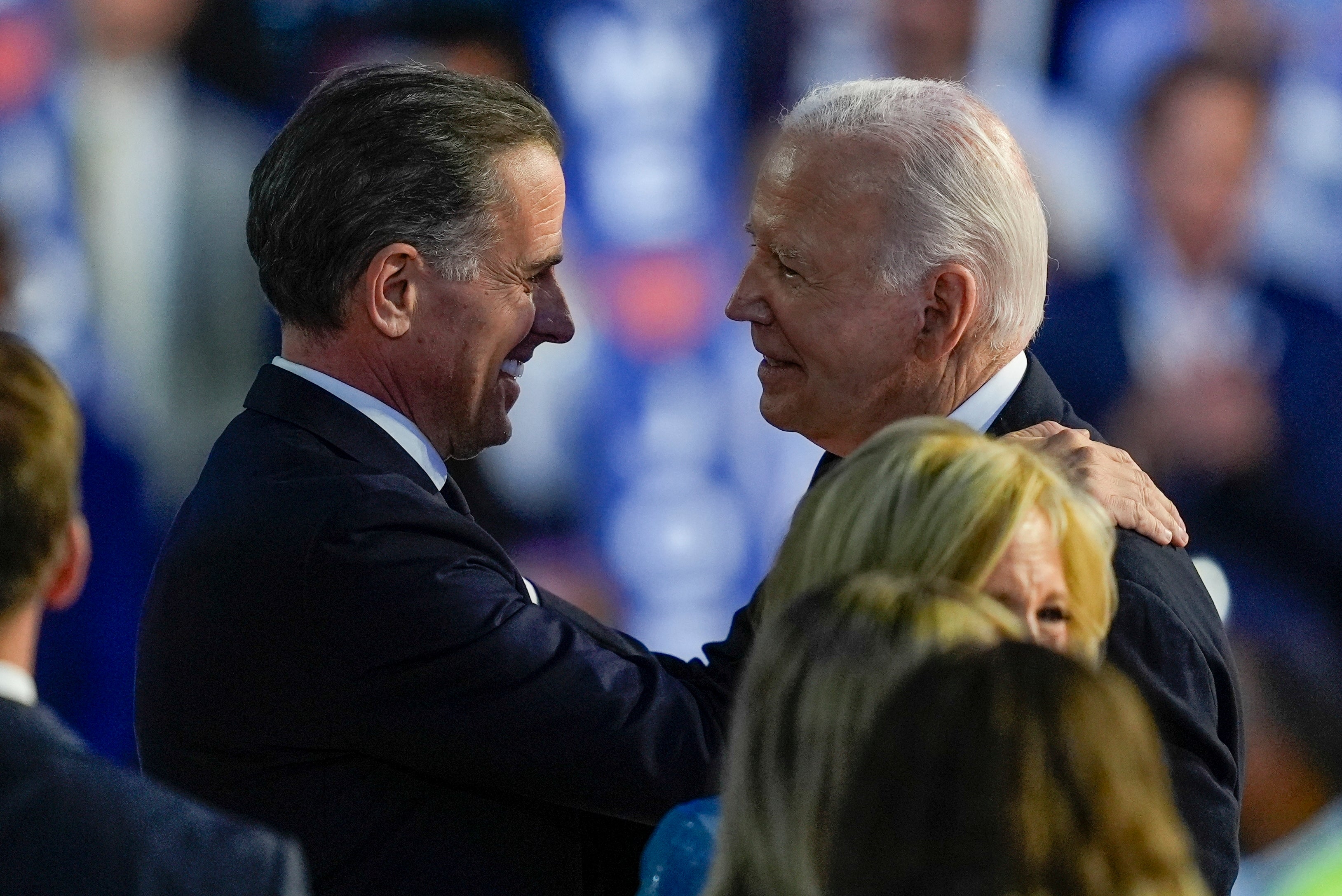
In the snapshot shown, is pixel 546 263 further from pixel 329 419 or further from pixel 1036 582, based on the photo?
pixel 1036 582

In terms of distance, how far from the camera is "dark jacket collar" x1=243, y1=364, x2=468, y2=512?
1999 mm

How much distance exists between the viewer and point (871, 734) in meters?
1.10

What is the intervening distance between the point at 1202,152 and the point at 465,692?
2531 millimetres

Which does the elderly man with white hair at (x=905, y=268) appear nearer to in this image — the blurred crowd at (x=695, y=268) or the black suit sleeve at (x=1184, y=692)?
the black suit sleeve at (x=1184, y=692)

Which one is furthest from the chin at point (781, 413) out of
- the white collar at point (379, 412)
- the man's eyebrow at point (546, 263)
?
the white collar at point (379, 412)

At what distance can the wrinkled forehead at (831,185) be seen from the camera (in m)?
2.12

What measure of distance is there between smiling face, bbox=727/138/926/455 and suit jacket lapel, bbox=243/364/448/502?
0.50 m

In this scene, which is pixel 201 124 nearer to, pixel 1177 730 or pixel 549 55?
pixel 549 55

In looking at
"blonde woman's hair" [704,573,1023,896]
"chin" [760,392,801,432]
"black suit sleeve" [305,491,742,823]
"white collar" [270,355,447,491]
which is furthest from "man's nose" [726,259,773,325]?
"blonde woman's hair" [704,573,1023,896]

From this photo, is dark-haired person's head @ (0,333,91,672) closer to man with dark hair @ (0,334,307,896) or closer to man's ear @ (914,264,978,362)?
man with dark hair @ (0,334,307,896)

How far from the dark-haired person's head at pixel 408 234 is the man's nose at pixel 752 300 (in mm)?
282

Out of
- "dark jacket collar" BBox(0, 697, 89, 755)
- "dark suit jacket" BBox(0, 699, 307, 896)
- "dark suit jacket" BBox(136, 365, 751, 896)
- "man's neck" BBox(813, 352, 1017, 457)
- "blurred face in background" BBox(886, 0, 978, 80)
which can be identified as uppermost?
"blurred face in background" BBox(886, 0, 978, 80)

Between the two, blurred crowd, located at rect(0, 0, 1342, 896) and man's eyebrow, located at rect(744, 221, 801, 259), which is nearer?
man's eyebrow, located at rect(744, 221, 801, 259)

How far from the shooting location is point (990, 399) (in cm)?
211
